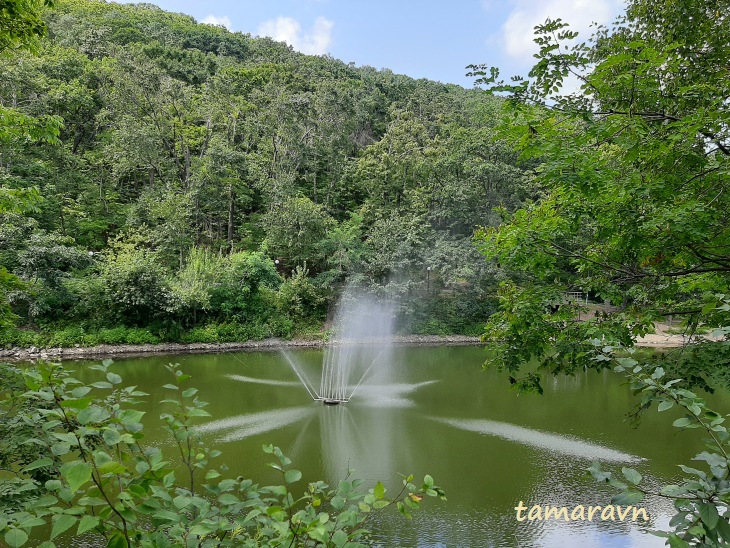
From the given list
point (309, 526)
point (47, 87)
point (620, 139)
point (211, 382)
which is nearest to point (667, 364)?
point (620, 139)

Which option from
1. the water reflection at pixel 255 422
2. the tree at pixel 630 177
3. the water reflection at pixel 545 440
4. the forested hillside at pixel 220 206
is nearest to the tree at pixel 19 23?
the tree at pixel 630 177

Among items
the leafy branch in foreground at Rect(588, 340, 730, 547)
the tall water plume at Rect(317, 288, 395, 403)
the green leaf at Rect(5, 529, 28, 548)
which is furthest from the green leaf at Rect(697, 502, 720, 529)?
the tall water plume at Rect(317, 288, 395, 403)

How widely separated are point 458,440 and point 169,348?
32.5 feet

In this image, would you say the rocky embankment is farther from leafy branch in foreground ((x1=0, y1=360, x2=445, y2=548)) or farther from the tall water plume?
leafy branch in foreground ((x1=0, y1=360, x2=445, y2=548))

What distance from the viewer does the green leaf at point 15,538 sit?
2.67 ft

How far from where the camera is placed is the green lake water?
17.1 ft

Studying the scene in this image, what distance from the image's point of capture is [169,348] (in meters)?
13.9

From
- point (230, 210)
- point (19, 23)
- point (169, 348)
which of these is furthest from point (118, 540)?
point (230, 210)

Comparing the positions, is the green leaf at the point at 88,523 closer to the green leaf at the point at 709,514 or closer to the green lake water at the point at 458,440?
the green leaf at the point at 709,514

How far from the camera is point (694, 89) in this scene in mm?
2664

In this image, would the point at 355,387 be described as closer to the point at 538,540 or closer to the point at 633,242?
the point at 538,540

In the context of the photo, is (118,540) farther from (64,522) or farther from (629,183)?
(629,183)

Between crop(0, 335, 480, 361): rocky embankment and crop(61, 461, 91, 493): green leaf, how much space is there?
12010 millimetres

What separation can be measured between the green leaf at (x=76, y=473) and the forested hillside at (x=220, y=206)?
45.8ft
